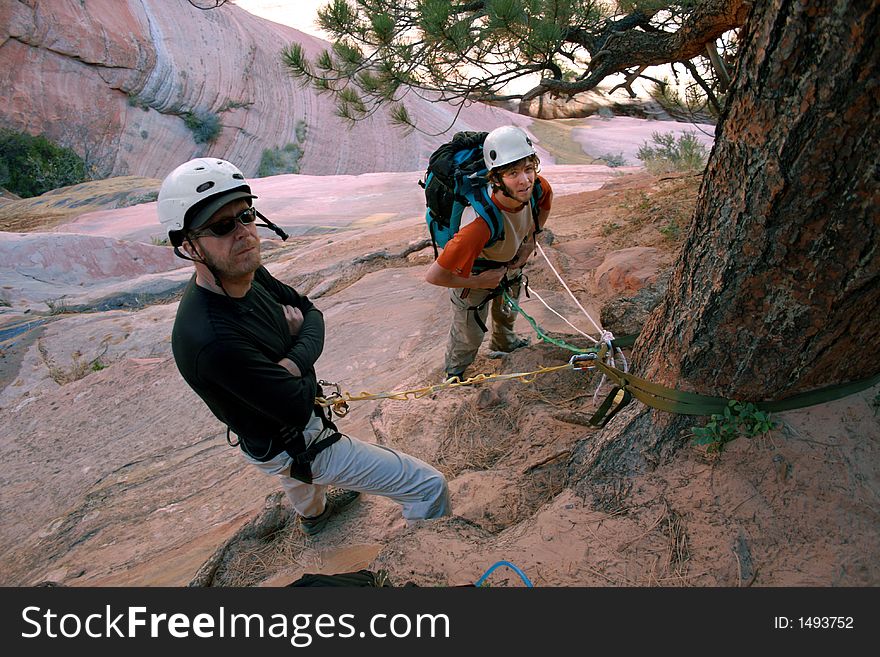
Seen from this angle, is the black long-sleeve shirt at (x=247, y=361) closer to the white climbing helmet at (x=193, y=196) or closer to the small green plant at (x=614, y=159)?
the white climbing helmet at (x=193, y=196)

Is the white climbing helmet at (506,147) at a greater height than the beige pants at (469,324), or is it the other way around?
the white climbing helmet at (506,147)

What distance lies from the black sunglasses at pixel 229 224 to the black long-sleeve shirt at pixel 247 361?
0.71 ft

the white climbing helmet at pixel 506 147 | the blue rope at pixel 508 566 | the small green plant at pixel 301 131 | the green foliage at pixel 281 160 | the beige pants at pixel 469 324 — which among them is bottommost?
the blue rope at pixel 508 566

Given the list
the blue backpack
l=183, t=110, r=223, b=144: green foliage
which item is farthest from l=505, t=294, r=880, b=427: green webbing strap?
l=183, t=110, r=223, b=144: green foliage

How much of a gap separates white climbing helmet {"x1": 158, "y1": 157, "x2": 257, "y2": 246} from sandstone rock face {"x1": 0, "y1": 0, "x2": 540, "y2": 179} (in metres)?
23.5

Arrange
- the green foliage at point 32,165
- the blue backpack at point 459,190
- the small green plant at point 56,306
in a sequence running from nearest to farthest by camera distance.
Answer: the blue backpack at point 459,190, the small green plant at point 56,306, the green foliage at point 32,165

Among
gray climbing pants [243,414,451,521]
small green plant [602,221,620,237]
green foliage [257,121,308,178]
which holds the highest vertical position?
green foliage [257,121,308,178]

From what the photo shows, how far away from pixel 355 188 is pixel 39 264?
8409 mm

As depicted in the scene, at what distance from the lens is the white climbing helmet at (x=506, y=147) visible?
3273mm

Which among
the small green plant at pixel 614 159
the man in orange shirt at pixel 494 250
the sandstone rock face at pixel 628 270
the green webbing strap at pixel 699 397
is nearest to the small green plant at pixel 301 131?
the small green plant at pixel 614 159

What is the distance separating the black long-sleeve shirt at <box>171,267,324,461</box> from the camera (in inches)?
86.7

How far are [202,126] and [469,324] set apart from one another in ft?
87.4

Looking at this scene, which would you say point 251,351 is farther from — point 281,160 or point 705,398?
point 281,160

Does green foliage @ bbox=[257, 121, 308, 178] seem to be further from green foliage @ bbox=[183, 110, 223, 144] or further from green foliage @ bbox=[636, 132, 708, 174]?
green foliage @ bbox=[636, 132, 708, 174]
